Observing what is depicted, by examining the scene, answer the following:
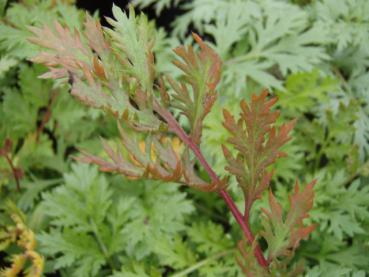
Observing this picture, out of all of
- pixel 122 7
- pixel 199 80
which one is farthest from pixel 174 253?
pixel 122 7

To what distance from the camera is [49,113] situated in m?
1.62

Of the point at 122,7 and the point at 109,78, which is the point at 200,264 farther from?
the point at 122,7

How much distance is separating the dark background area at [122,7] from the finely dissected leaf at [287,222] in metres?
1.38

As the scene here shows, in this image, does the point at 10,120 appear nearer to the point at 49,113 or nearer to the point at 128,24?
the point at 49,113

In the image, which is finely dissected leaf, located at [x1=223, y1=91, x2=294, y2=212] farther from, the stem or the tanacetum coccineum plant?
the stem

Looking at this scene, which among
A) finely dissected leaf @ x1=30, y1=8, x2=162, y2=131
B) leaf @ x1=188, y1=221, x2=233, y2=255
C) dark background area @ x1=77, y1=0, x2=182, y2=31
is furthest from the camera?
dark background area @ x1=77, y1=0, x2=182, y2=31

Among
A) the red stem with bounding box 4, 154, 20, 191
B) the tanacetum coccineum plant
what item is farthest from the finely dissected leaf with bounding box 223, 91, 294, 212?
the red stem with bounding box 4, 154, 20, 191

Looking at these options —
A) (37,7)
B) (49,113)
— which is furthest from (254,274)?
(37,7)

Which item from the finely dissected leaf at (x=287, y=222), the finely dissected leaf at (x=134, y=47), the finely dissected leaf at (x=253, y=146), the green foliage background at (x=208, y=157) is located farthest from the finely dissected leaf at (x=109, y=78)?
the green foliage background at (x=208, y=157)

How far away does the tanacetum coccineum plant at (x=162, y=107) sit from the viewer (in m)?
0.79

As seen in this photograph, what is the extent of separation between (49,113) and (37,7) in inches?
12.5

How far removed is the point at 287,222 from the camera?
85 cm

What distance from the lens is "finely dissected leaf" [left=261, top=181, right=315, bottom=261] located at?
32.4 inches

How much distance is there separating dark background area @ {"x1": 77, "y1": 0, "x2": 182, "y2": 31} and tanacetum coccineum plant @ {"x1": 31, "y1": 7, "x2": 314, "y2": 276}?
1.27 meters
